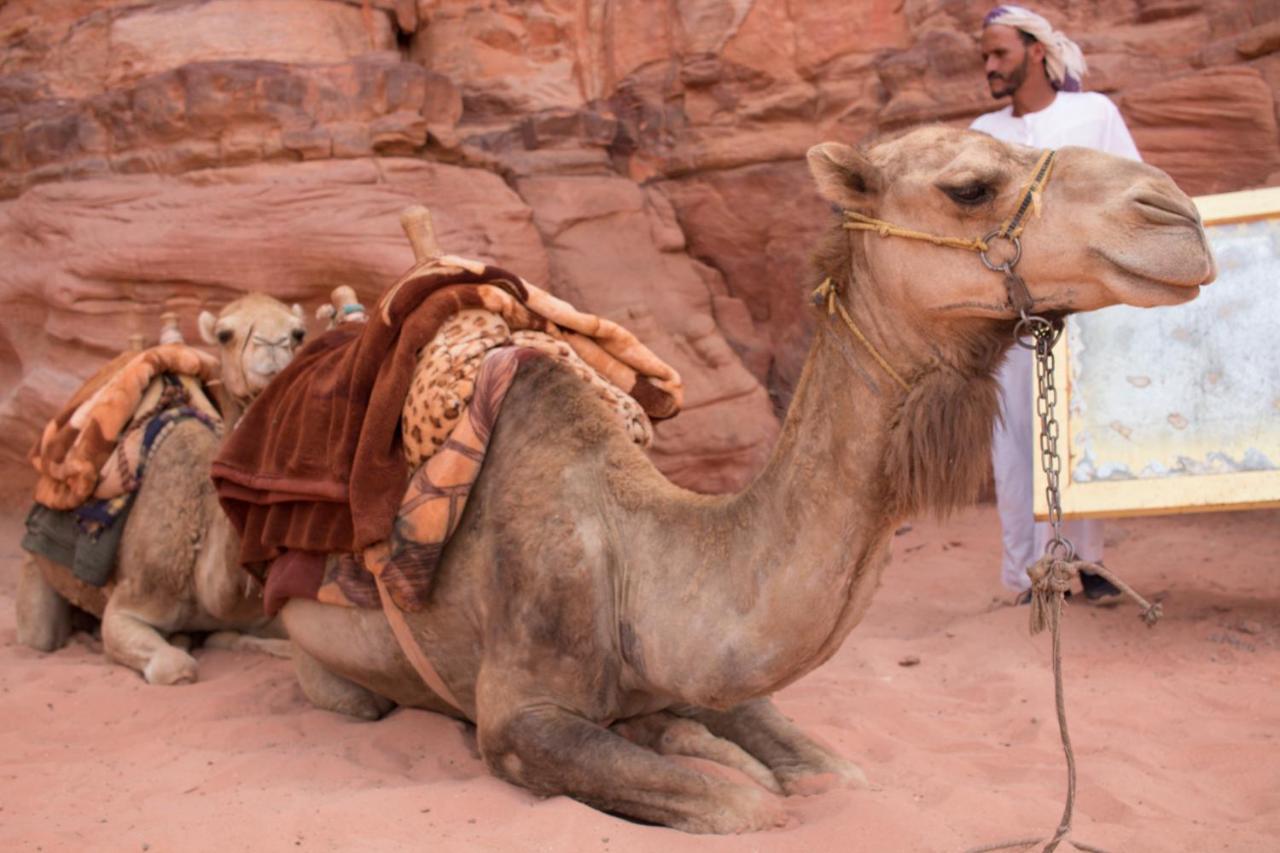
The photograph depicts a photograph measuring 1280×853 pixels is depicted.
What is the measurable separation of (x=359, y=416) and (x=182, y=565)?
199 centimetres

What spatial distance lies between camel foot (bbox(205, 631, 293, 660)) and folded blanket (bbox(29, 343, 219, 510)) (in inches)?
32.0

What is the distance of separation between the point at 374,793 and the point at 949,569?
448 centimetres

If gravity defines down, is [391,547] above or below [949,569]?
above

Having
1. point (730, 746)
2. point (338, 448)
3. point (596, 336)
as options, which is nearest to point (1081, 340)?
point (596, 336)

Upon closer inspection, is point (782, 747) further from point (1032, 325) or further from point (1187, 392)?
point (1187, 392)

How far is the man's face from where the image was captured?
6160 millimetres

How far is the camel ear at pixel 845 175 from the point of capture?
2971mm

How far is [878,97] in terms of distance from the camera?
9.10m

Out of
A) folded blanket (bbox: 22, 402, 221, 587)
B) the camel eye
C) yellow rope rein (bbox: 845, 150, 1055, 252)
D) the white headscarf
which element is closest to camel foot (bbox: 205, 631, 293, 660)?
folded blanket (bbox: 22, 402, 221, 587)

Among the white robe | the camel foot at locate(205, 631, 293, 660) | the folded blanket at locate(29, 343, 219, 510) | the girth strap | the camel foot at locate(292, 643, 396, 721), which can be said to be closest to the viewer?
the girth strap

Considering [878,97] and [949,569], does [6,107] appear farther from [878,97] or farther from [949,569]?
[949,569]

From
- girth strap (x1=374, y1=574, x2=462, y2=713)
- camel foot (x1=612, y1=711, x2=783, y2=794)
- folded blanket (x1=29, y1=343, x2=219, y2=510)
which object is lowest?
camel foot (x1=612, y1=711, x2=783, y2=794)

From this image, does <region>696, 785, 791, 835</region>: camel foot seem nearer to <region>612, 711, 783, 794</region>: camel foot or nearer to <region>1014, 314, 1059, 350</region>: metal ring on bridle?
<region>612, 711, 783, 794</region>: camel foot

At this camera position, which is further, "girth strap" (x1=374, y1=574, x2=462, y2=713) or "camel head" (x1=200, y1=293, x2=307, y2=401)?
"camel head" (x1=200, y1=293, x2=307, y2=401)
